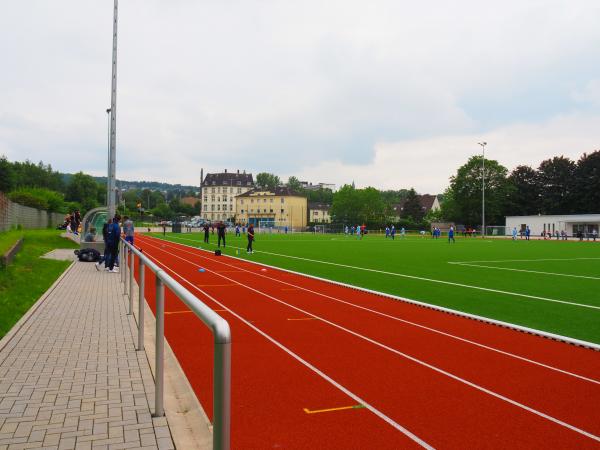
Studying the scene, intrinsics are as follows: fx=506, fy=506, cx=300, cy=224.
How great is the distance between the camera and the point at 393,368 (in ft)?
19.3

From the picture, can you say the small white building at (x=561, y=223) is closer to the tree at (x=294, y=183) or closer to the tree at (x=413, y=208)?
the tree at (x=413, y=208)

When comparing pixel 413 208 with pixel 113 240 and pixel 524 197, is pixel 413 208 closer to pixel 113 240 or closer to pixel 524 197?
pixel 524 197

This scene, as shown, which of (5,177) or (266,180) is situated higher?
(266,180)

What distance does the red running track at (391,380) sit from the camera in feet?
13.4

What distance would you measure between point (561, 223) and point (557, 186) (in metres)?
20.0

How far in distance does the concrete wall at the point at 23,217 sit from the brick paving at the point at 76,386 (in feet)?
69.1

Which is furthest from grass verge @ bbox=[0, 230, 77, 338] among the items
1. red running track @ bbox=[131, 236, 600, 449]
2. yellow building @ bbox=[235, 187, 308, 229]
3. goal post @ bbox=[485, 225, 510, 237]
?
yellow building @ bbox=[235, 187, 308, 229]

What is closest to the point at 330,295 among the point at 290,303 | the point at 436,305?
the point at 290,303

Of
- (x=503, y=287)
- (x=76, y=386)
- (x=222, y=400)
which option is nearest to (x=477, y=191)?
(x=503, y=287)

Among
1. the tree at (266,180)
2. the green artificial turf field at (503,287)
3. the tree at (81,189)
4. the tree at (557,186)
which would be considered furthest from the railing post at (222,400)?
the tree at (266,180)

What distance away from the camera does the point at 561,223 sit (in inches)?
2739

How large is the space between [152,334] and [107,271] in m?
9.81

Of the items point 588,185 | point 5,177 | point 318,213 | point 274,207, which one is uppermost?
point 588,185

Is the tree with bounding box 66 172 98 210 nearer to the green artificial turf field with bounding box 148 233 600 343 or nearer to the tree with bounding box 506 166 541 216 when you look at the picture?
the tree with bounding box 506 166 541 216
